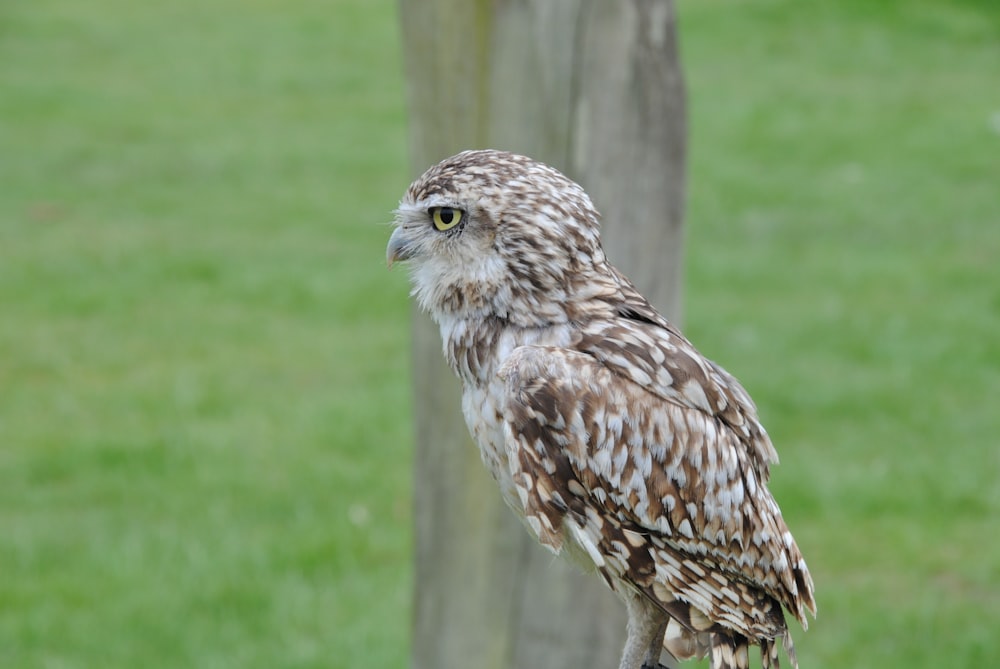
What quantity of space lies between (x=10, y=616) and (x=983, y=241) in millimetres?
8725

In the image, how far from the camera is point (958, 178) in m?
13.5

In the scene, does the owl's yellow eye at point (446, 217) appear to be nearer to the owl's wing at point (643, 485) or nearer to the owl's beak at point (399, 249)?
the owl's beak at point (399, 249)

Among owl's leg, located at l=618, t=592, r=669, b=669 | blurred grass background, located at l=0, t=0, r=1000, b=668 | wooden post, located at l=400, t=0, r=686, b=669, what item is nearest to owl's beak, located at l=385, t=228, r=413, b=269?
owl's leg, located at l=618, t=592, r=669, b=669

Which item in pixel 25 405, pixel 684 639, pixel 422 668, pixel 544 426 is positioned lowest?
pixel 25 405

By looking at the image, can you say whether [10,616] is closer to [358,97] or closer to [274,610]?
[274,610]

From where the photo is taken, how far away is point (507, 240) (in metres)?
2.91

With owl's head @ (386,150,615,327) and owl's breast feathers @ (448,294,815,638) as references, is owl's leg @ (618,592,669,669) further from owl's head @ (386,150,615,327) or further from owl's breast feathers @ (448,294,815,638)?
owl's head @ (386,150,615,327)

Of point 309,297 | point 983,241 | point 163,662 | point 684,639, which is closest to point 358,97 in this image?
point 309,297

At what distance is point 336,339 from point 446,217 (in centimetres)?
722

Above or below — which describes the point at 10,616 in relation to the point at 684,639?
below

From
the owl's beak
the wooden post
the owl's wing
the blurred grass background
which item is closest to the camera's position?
the owl's wing

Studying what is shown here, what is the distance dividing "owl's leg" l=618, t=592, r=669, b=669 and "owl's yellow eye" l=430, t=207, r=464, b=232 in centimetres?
Result: 91

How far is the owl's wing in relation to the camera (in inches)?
110

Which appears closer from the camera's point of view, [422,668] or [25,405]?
[422,668]
